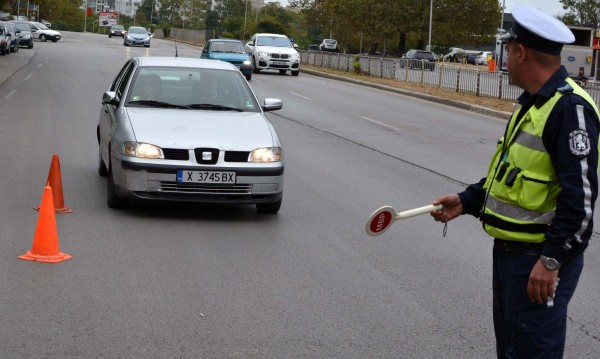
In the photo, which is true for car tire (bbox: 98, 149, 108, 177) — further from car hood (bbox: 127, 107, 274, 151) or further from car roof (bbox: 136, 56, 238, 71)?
car hood (bbox: 127, 107, 274, 151)

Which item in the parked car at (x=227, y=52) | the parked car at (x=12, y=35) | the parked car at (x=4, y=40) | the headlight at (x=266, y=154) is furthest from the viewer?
the parked car at (x=12, y=35)

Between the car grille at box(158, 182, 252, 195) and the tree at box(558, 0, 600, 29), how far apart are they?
273 ft

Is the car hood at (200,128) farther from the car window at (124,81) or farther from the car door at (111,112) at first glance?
the car window at (124,81)

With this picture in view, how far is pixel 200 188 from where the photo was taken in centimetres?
934

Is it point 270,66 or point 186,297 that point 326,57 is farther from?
point 186,297

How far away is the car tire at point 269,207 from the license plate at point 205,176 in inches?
25.0

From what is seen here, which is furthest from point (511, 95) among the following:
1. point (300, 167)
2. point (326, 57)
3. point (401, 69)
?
point (326, 57)

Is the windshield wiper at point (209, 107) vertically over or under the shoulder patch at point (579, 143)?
under

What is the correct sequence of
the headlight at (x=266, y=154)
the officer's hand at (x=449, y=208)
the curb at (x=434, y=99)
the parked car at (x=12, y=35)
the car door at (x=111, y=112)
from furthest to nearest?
1. the parked car at (x=12, y=35)
2. the curb at (x=434, y=99)
3. the car door at (x=111, y=112)
4. the headlight at (x=266, y=154)
5. the officer's hand at (x=449, y=208)

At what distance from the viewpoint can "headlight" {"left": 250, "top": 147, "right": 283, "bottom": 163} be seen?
9.52 m

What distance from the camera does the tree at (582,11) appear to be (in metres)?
88.6

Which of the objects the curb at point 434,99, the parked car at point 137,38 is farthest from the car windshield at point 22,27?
the curb at point 434,99

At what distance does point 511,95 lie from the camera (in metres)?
30.5

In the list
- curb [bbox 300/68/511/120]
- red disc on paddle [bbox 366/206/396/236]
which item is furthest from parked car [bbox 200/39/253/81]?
red disc on paddle [bbox 366/206/396/236]
